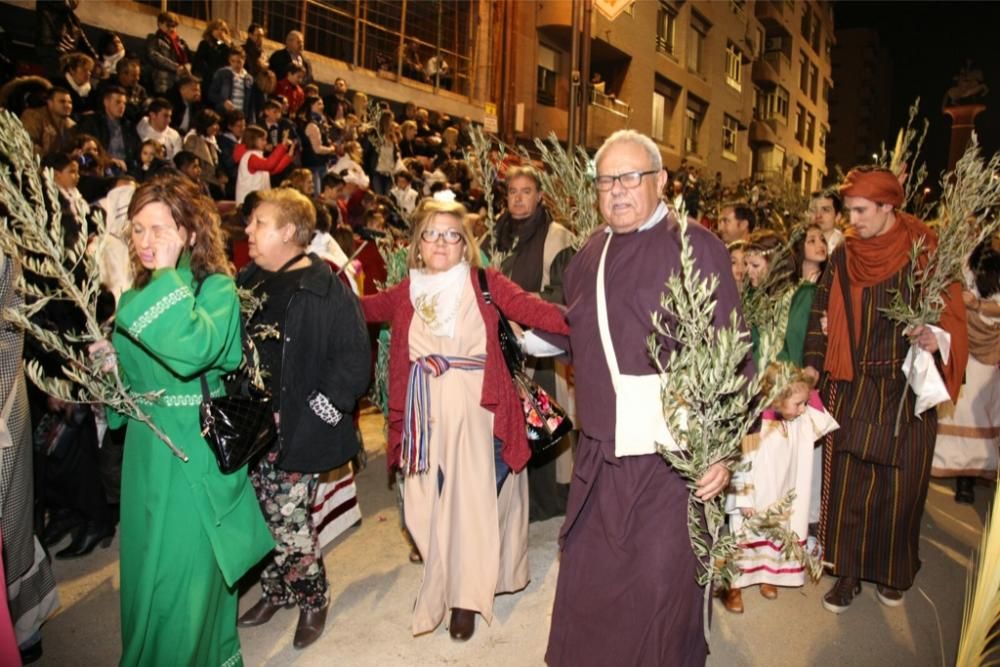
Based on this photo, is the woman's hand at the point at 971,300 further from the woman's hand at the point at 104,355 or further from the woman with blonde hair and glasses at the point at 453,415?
the woman's hand at the point at 104,355

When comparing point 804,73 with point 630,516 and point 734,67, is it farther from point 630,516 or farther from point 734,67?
point 630,516

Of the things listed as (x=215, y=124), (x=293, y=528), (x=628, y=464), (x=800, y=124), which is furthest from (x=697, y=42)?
(x=628, y=464)

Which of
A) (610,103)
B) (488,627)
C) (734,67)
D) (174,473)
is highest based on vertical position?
(734,67)

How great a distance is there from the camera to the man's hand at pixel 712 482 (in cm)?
222

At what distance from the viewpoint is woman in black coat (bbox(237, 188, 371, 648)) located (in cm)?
330

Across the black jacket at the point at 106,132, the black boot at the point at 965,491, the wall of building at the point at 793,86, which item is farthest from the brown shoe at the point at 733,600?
the wall of building at the point at 793,86

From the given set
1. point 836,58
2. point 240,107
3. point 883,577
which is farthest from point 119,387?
point 836,58

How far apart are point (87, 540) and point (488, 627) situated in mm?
2557

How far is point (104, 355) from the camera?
8.02ft

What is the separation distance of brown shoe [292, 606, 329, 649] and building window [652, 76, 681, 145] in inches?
861

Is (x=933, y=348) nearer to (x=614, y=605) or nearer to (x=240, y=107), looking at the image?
(x=614, y=605)

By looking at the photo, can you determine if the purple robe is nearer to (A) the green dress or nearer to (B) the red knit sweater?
(B) the red knit sweater

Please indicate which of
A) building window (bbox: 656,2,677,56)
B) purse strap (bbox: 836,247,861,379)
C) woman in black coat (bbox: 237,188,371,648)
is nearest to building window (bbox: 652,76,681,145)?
building window (bbox: 656,2,677,56)

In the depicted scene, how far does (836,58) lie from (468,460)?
2343 inches
